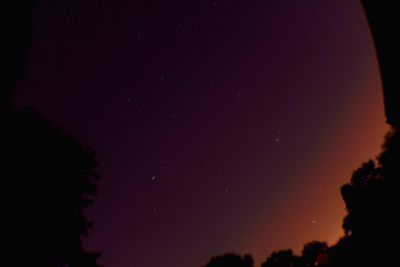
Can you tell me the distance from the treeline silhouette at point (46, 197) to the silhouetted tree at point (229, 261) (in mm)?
67411

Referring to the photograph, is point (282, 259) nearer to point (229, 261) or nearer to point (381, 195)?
point (229, 261)

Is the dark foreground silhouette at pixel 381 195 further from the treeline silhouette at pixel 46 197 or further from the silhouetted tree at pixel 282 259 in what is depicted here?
the silhouetted tree at pixel 282 259

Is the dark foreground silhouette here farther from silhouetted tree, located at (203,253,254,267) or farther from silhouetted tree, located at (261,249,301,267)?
silhouetted tree, located at (203,253,254,267)

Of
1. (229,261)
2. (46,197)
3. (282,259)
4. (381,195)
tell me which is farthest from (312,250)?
(46,197)

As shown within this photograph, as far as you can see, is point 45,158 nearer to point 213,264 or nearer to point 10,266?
point 10,266

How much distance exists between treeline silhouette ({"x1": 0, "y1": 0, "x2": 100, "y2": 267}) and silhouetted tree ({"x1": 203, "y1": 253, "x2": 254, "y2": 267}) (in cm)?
6741

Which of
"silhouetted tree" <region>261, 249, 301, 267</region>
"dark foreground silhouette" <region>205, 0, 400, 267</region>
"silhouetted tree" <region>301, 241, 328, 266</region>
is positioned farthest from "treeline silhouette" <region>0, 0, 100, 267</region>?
"silhouetted tree" <region>301, 241, 328, 266</region>

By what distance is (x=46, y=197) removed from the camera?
16.3 metres

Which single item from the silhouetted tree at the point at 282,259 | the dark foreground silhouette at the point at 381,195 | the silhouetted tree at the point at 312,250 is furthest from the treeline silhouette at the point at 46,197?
the silhouetted tree at the point at 312,250

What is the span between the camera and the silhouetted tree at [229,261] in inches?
3238

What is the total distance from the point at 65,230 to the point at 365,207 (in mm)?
14463

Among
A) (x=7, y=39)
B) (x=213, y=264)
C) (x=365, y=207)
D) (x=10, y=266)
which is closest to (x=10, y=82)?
(x=7, y=39)

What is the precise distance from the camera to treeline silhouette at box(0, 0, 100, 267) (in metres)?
11.6

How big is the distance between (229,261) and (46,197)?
72.0 meters
